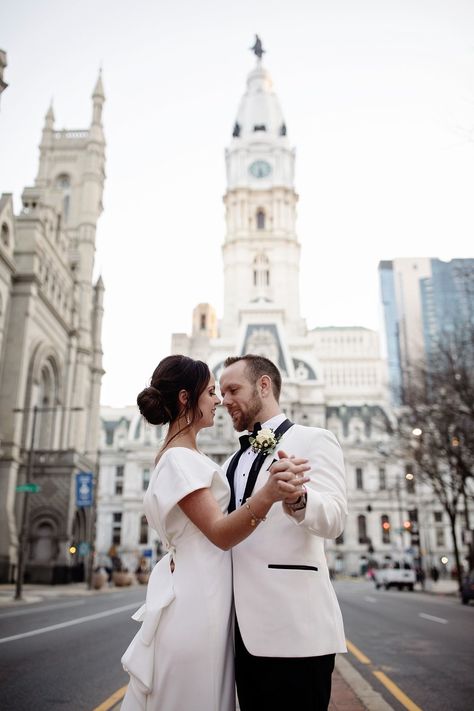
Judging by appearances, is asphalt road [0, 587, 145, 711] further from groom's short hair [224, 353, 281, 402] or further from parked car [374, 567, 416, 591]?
parked car [374, 567, 416, 591]

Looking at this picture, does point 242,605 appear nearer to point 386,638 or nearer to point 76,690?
point 76,690

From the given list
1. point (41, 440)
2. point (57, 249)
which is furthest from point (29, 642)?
point (57, 249)

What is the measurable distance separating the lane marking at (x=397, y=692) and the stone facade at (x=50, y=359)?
2219cm

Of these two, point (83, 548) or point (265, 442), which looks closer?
point (265, 442)

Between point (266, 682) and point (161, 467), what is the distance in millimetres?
1214

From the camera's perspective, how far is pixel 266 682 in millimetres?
3105

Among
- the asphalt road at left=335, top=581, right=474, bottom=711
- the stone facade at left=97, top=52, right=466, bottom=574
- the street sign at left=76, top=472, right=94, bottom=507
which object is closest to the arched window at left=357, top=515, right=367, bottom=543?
the stone facade at left=97, top=52, right=466, bottom=574

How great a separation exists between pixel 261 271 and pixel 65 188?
190ft

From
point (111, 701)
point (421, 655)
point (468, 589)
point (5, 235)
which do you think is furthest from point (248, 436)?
point (5, 235)

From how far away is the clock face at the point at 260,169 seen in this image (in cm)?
12125

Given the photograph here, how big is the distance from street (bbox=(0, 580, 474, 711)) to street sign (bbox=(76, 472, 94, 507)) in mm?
19361

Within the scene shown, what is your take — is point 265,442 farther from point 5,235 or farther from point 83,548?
point 83,548

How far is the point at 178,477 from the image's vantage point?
3172mm

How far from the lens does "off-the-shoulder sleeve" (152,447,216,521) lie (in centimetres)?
312
